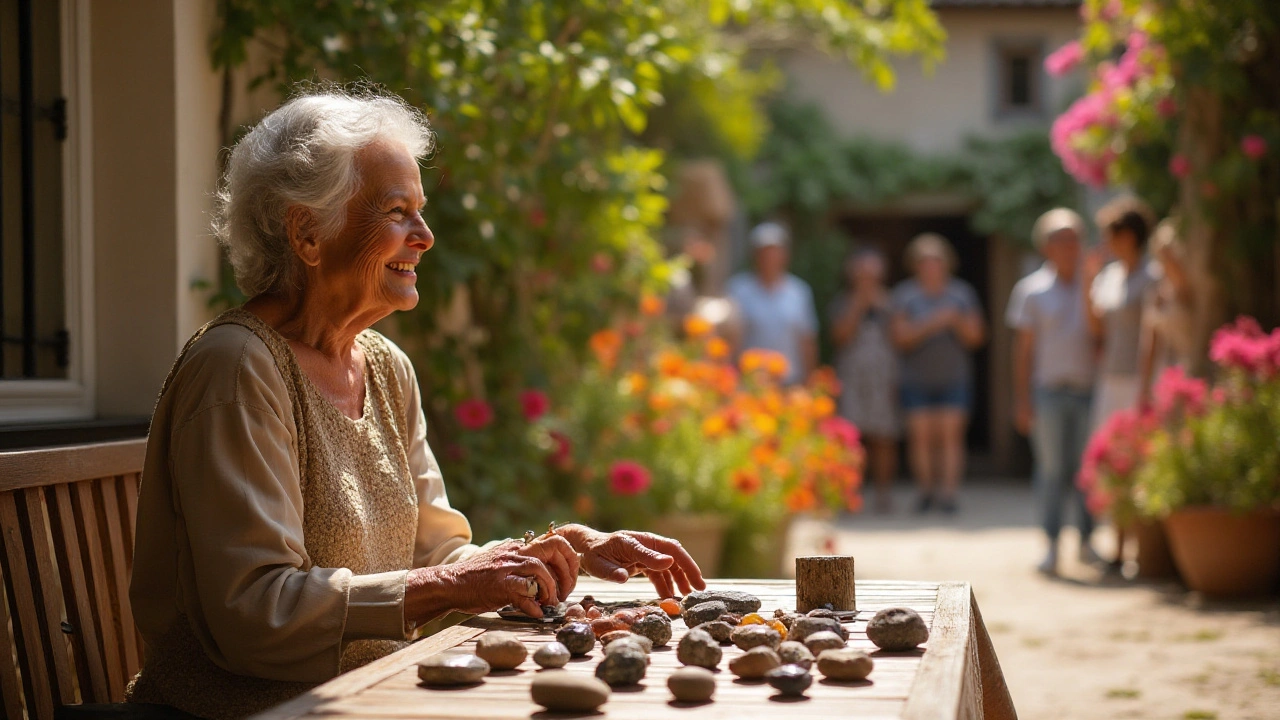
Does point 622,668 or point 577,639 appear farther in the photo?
point 577,639

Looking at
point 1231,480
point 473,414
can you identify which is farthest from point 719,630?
point 1231,480

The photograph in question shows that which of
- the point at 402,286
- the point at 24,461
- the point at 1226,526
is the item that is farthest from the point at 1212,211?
the point at 24,461

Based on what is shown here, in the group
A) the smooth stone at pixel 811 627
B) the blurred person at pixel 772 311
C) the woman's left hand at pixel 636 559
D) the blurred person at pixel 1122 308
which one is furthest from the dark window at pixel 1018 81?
the smooth stone at pixel 811 627

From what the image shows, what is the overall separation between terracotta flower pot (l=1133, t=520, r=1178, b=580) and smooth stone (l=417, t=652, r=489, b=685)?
20.3 feet

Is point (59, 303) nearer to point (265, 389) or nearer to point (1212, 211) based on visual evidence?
point (265, 389)

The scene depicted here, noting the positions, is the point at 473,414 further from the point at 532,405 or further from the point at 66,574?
the point at 66,574

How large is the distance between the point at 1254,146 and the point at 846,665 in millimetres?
6067

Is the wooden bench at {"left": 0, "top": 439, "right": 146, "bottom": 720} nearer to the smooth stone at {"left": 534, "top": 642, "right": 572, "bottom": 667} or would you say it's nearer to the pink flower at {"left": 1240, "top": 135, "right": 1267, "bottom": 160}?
the smooth stone at {"left": 534, "top": 642, "right": 572, "bottom": 667}

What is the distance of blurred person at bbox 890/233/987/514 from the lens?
10.9 m

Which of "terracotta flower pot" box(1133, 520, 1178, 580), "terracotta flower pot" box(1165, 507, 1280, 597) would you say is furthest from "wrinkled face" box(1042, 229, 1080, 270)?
"terracotta flower pot" box(1165, 507, 1280, 597)

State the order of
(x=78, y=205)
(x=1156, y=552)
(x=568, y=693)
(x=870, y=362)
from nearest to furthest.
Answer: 1. (x=568, y=693)
2. (x=78, y=205)
3. (x=1156, y=552)
4. (x=870, y=362)

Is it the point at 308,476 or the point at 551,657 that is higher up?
the point at 308,476

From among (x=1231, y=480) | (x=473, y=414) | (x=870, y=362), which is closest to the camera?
(x=473, y=414)

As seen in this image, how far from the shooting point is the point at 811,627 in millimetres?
1983
